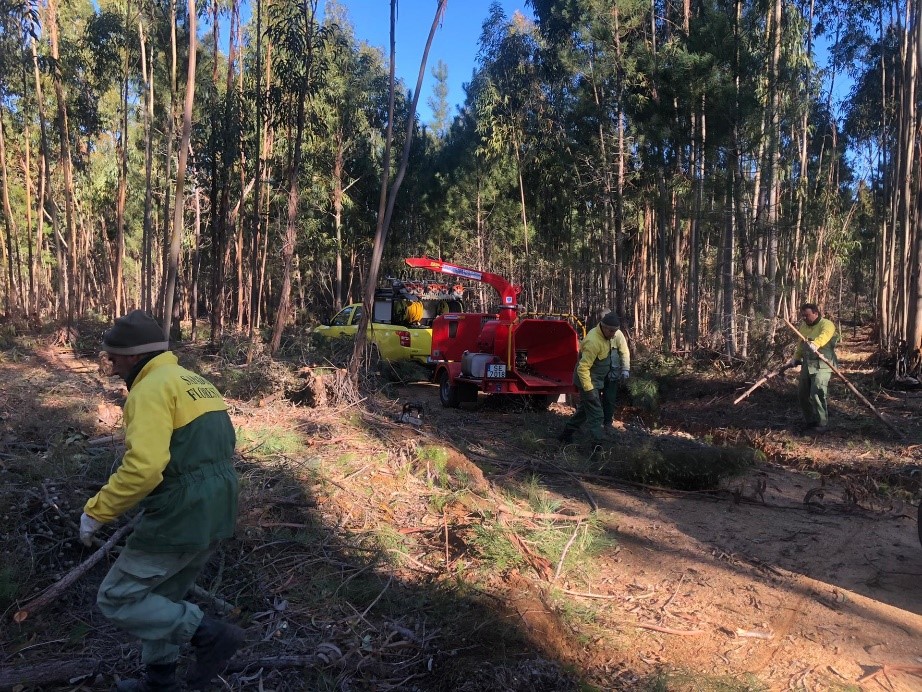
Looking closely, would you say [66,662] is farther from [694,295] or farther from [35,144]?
[35,144]

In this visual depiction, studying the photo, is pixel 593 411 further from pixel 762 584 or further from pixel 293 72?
pixel 293 72

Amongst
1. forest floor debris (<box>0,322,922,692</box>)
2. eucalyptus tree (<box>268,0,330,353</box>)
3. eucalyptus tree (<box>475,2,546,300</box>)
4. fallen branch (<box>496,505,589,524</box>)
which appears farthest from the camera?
eucalyptus tree (<box>475,2,546,300</box>)

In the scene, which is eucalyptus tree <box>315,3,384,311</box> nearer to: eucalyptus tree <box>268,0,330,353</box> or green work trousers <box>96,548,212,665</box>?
eucalyptus tree <box>268,0,330,353</box>

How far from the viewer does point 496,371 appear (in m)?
10.1

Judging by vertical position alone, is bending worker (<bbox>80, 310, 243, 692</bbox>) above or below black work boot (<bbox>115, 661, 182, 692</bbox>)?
above

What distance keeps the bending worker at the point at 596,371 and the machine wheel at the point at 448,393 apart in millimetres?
3138

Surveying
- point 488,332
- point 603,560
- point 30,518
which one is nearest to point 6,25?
point 488,332

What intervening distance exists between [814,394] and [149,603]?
8711 mm

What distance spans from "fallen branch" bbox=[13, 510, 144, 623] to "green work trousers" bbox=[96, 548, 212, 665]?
0.63m

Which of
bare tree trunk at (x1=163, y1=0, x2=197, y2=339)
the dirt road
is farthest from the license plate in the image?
bare tree trunk at (x1=163, y1=0, x2=197, y2=339)

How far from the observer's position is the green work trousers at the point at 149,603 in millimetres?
2611

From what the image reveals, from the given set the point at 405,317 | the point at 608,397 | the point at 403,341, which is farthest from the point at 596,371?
the point at 405,317

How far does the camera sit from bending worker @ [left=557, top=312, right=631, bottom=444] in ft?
25.2

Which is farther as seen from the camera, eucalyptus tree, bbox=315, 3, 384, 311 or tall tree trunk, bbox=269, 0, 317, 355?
eucalyptus tree, bbox=315, 3, 384, 311
